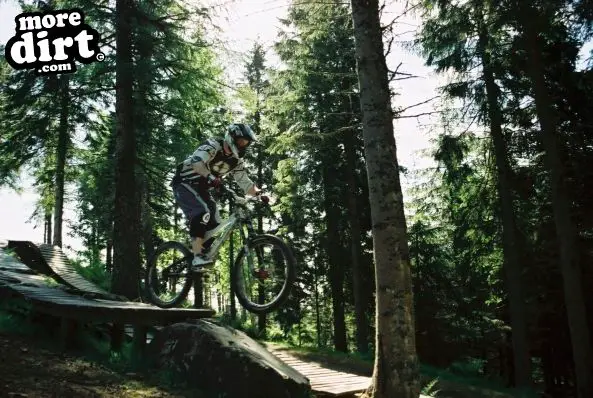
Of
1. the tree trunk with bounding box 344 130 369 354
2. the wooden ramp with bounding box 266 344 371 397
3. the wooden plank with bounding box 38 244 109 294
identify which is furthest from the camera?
the tree trunk with bounding box 344 130 369 354

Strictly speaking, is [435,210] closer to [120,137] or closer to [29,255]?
[120,137]

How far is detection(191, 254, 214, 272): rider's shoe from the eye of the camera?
754cm

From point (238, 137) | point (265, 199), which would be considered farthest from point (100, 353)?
point (238, 137)

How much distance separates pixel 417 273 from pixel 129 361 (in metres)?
21.8

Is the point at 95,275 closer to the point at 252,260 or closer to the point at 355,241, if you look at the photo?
the point at 355,241

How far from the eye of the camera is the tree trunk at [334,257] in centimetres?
2161

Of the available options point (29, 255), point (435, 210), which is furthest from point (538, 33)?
point (29, 255)

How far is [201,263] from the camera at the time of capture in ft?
24.7

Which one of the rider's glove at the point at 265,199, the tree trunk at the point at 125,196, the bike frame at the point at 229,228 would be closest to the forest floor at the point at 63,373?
the bike frame at the point at 229,228

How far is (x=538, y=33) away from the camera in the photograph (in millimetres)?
15203

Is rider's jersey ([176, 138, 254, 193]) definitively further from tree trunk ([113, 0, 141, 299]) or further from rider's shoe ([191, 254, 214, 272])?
tree trunk ([113, 0, 141, 299])

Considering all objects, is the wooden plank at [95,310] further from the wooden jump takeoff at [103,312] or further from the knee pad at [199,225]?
the knee pad at [199,225]

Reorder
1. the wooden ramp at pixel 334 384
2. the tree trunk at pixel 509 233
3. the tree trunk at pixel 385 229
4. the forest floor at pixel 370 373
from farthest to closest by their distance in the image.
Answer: the tree trunk at pixel 509 233 → the forest floor at pixel 370 373 → the wooden ramp at pixel 334 384 → the tree trunk at pixel 385 229

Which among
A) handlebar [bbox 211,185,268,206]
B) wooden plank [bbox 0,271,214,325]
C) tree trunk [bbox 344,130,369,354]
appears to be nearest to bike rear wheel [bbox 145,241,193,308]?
wooden plank [bbox 0,271,214,325]
